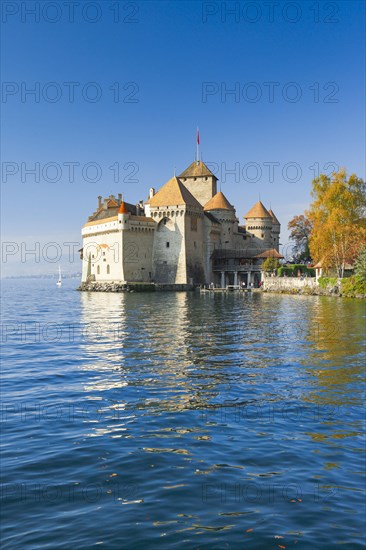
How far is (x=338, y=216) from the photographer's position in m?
48.4

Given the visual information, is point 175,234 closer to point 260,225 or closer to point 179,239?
point 179,239

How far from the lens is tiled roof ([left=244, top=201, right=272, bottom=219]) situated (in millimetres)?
79562

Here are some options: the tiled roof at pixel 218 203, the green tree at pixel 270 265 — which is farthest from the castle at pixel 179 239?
the green tree at pixel 270 265

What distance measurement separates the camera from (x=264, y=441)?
27.5 feet

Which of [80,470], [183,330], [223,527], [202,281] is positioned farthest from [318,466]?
[202,281]

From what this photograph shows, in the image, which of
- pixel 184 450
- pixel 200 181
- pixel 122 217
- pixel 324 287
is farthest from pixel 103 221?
pixel 184 450

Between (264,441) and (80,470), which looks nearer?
(80,470)

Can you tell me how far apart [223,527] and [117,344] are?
14.4 metres

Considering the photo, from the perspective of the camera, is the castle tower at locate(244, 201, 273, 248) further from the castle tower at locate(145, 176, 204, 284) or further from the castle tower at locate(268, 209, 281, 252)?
the castle tower at locate(145, 176, 204, 284)

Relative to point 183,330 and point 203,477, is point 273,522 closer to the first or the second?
point 203,477

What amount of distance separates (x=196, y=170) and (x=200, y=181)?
7.16ft

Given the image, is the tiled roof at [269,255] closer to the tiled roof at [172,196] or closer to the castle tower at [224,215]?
the castle tower at [224,215]

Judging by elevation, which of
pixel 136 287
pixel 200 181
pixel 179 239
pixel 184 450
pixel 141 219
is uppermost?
pixel 200 181

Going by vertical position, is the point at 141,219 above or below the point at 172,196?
below
